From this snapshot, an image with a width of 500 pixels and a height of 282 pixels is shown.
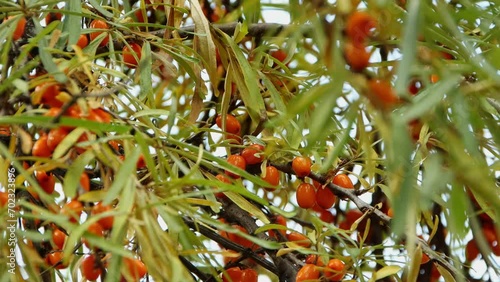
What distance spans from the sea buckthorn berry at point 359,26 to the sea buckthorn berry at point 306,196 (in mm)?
503

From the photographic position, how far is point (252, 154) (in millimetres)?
964

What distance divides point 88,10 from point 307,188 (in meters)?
0.33

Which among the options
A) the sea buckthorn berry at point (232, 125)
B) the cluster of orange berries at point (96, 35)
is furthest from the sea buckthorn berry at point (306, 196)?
the cluster of orange berries at point (96, 35)

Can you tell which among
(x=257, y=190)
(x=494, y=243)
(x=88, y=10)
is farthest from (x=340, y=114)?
(x=88, y=10)

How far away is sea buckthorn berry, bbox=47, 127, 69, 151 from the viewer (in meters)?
0.61

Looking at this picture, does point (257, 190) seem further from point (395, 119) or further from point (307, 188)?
point (395, 119)

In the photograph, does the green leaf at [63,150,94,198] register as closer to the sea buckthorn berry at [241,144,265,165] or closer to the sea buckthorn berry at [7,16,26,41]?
the sea buckthorn berry at [7,16,26,41]

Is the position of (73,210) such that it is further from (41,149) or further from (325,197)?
(325,197)

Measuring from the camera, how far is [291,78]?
0.95m

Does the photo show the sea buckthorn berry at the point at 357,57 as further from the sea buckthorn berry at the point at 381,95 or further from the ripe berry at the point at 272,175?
the ripe berry at the point at 272,175

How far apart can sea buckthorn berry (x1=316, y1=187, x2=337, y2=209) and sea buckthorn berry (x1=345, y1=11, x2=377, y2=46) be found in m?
0.50

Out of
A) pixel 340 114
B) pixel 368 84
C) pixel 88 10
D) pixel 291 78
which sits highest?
pixel 368 84

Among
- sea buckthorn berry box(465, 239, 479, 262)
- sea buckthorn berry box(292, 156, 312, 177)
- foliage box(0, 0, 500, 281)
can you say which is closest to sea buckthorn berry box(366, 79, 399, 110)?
foliage box(0, 0, 500, 281)

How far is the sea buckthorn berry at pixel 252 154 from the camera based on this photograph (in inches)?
37.5
